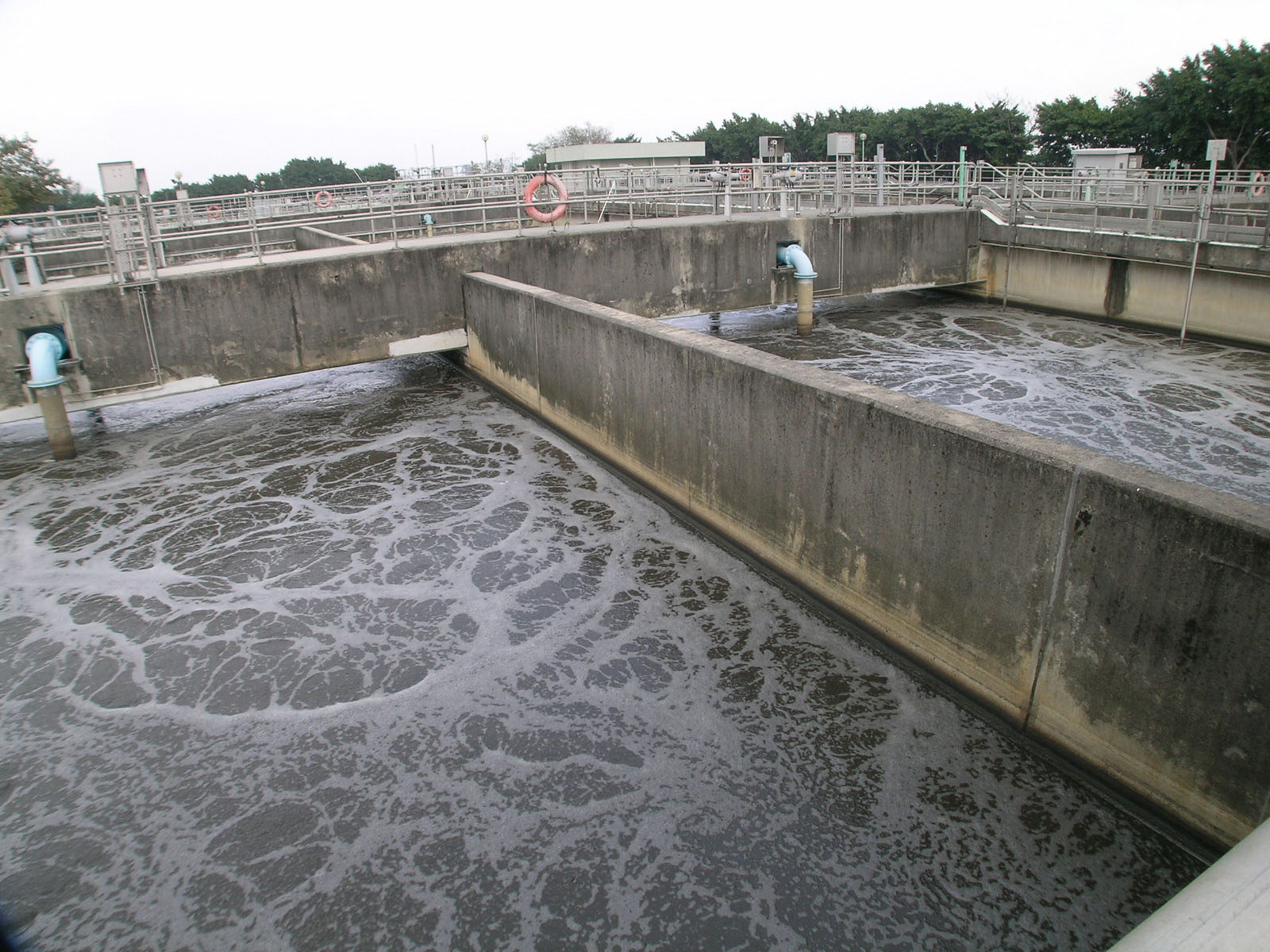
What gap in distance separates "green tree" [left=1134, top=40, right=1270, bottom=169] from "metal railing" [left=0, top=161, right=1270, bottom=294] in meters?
10.3

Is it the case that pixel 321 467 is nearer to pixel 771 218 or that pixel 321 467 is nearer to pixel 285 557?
pixel 285 557

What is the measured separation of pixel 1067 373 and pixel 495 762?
12384 millimetres

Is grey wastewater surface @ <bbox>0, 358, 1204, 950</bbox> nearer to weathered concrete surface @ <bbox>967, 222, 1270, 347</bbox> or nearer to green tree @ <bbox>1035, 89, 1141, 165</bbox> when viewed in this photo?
weathered concrete surface @ <bbox>967, 222, 1270, 347</bbox>

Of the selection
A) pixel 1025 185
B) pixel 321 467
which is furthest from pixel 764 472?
pixel 1025 185

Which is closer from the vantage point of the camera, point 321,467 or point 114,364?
point 321,467

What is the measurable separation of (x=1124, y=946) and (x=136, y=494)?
33.8ft

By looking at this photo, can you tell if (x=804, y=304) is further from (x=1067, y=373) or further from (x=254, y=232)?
(x=254, y=232)

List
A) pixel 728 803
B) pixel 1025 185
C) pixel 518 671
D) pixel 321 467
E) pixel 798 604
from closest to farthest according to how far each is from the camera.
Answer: pixel 728 803
pixel 518 671
pixel 798 604
pixel 321 467
pixel 1025 185

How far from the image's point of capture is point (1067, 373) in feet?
46.3

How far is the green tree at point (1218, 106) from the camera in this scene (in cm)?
3359

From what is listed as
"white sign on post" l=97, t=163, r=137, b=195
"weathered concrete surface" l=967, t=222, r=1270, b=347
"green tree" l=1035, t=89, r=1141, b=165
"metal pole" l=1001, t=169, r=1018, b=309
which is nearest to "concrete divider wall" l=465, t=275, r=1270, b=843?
"white sign on post" l=97, t=163, r=137, b=195

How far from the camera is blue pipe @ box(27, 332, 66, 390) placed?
10.4 metres

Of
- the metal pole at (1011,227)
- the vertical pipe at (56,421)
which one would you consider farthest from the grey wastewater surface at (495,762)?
the metal pole at (1011,227)

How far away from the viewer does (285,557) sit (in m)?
8.06
